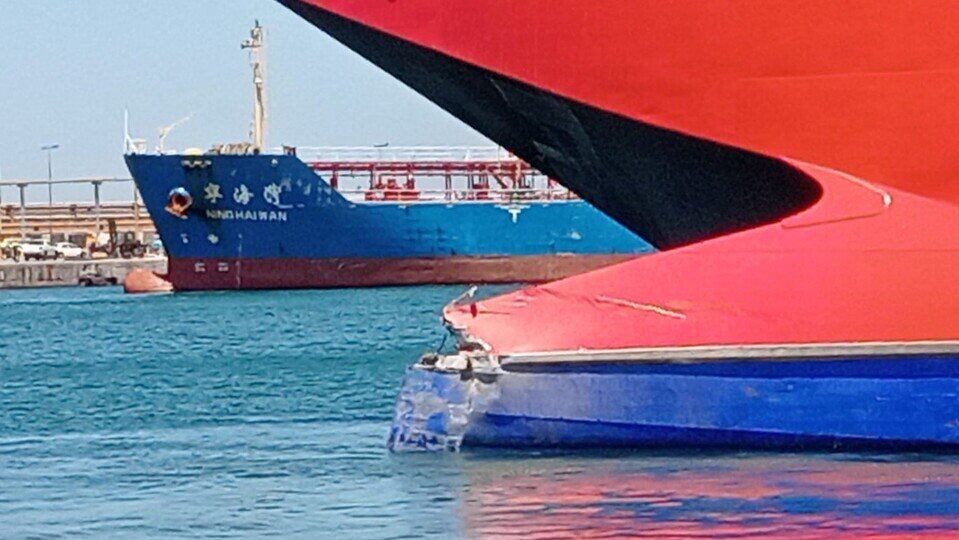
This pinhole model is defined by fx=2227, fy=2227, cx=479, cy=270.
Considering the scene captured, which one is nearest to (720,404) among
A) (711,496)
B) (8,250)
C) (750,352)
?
(750,352)

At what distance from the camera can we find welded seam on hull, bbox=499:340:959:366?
11.9 metres

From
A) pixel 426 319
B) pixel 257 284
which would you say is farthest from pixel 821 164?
pixel 257 284

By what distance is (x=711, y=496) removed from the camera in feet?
38.2

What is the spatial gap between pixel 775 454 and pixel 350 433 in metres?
Result: 4.49

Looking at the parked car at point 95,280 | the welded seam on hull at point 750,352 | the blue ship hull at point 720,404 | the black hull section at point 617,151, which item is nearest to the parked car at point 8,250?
the parked car at point 95,280

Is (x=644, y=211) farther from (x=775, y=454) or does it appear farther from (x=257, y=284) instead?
(x=257, y=284)

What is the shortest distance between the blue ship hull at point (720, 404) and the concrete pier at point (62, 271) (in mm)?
56630

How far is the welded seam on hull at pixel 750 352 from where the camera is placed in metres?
11.9

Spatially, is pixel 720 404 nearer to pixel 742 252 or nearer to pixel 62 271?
pixel 742 252

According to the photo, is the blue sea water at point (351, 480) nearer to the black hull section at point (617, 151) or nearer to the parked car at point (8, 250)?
the black hull section at point (617, 151)

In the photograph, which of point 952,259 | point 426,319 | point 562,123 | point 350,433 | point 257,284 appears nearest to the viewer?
point 952,259

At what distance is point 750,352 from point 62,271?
61.0 m

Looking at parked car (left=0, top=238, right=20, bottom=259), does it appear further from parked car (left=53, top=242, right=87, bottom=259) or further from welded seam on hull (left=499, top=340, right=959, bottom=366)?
welded seam on hull (left=499, top=340, right=959, bottom=366)

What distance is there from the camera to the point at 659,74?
41.8ft
